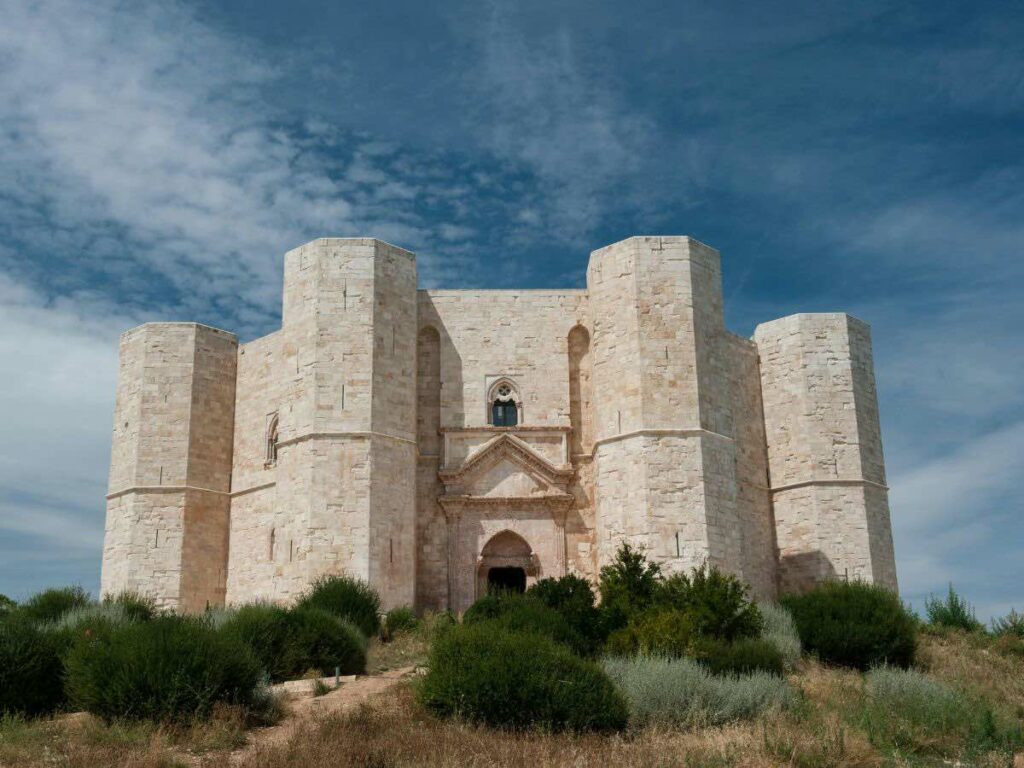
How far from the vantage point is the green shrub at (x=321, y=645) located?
14.5 metres

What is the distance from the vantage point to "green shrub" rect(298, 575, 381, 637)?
17422 millimetres

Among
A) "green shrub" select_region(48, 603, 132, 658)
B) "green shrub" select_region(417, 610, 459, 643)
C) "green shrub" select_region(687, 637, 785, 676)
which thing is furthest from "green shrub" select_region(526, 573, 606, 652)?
"green shrub" select_region(48, 603, 132, 658)

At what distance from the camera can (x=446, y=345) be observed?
2167 cm

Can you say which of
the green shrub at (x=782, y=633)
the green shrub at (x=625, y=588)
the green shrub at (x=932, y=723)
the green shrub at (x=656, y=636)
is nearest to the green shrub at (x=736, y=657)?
the green shrub at (x=656, y=636)

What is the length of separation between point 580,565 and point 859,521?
585 cm

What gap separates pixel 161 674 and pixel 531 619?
5.40m

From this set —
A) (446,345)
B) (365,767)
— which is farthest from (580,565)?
(365,767)

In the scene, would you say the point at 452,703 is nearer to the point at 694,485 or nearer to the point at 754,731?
the point at 754,731

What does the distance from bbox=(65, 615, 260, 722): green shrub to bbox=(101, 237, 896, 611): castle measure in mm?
7243

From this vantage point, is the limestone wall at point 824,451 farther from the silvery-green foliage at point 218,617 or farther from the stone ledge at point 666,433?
the silvery-green foliage at point 218,617

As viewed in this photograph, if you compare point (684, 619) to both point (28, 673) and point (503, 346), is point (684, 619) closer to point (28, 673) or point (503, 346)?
point (28, 673)

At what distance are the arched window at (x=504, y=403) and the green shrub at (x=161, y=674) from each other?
10105 mm

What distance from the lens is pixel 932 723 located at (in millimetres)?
11109

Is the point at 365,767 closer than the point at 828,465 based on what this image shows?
Yes
